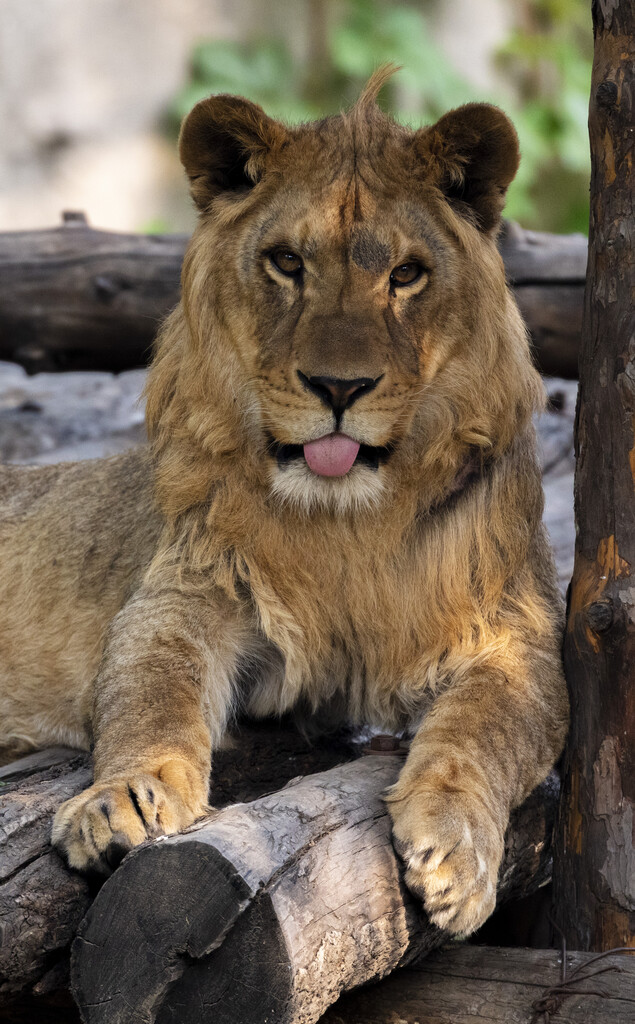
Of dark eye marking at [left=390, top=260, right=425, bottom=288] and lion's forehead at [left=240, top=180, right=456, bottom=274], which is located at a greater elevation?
lion's forehead at [left=240, top=180, right=456, bottom=274]

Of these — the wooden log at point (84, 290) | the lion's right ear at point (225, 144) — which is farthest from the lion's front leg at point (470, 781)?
the wooden log at point (84, 290)

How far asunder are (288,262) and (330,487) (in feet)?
1.75

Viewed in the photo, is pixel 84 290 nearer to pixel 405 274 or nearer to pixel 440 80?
pixel 405 274

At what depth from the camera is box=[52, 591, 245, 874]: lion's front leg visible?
91.0 inches

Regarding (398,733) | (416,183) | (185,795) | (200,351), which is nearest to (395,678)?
(398,733)

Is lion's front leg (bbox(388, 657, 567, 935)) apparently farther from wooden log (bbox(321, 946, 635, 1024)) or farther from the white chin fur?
the white chin fur

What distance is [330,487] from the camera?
2.73 meters

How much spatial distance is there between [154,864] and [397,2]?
11193mm

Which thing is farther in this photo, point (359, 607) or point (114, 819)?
point (359, 607)

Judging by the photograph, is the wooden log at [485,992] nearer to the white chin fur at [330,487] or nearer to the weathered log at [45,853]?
the weathered log at [45,853]

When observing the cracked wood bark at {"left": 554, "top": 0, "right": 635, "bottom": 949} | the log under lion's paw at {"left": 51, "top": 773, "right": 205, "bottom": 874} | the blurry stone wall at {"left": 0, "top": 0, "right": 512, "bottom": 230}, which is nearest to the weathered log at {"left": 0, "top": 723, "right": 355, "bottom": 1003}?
the log under lion's paw at {"left": 51, "top": 773, "right": 205, "bottom": 874}

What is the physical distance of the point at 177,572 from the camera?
3000 millimetres

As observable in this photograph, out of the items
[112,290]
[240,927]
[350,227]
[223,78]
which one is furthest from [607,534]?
[223,78]

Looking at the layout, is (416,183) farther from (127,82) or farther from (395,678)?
(127,82)
